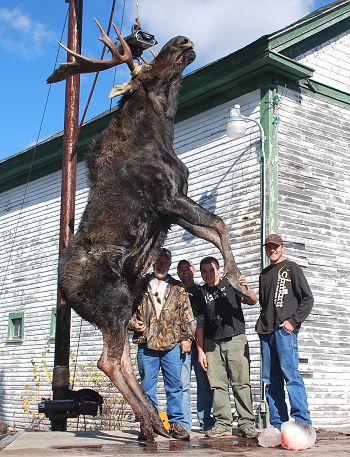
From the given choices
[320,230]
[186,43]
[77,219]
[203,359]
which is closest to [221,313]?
[203,359]

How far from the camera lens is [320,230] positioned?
1129cm

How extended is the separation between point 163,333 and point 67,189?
2.60 metres

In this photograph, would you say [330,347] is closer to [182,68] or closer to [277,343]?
[277,343]

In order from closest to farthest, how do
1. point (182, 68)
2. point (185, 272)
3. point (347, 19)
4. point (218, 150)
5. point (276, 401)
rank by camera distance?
point (182, 68)
point (276, 401)
point (185, 272)
point (218, 150)
point (347, 19)

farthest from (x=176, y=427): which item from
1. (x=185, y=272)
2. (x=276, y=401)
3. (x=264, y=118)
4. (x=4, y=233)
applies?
(x=4, y=233)

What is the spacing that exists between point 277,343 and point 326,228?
18.4ft

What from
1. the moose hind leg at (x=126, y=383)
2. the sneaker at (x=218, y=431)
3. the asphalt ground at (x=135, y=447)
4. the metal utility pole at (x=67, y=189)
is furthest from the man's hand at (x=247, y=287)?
the metal utility pole at (x=67, y=189)

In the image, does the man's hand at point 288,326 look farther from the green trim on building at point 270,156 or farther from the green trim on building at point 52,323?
the green trim on building at point 52,323

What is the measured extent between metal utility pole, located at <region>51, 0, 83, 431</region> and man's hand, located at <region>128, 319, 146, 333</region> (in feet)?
5.10

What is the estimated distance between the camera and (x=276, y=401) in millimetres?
6293

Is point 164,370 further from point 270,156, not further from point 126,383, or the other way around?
point 270,156

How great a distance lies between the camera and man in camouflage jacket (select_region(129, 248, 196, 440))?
6.36m

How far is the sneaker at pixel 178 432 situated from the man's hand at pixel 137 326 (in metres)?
0.90

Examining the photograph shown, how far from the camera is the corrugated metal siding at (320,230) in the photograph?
10742 millimetres
